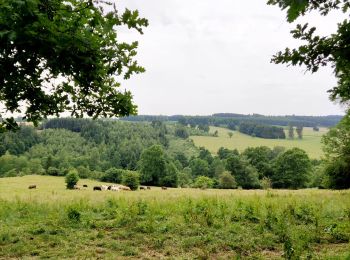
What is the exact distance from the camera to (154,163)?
9025 centimetres

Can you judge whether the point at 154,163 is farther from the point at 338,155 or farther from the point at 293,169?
the point at 338,155

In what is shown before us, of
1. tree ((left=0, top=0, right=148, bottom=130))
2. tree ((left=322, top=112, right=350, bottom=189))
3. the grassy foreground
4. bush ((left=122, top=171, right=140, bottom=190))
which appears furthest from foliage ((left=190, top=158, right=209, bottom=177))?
tree ((left=0, top=0, right=148, bottom=130))

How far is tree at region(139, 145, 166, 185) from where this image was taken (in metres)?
90.2

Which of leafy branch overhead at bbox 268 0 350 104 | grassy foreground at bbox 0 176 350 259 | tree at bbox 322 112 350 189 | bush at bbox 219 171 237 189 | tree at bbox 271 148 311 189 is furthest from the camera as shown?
bush at bbox 219 171 237 189

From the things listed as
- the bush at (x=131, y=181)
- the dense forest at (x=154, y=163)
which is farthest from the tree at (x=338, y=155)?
the bush at (x=131, y=181)

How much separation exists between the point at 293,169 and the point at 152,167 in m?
34.6

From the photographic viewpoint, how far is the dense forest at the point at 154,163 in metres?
82.1

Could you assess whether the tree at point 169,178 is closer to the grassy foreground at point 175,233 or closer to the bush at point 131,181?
the bush at point 131,181

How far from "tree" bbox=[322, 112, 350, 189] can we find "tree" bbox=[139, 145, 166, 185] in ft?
177

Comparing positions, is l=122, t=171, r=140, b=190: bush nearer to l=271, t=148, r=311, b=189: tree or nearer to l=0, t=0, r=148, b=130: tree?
l=271, t=148, r=311, b=189: tree

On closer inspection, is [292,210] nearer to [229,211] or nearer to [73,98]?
[229,211]

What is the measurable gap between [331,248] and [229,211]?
503 cm

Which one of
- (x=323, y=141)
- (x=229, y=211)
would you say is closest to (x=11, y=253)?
(x=229, y=211)

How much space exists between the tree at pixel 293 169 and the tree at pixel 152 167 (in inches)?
1154
